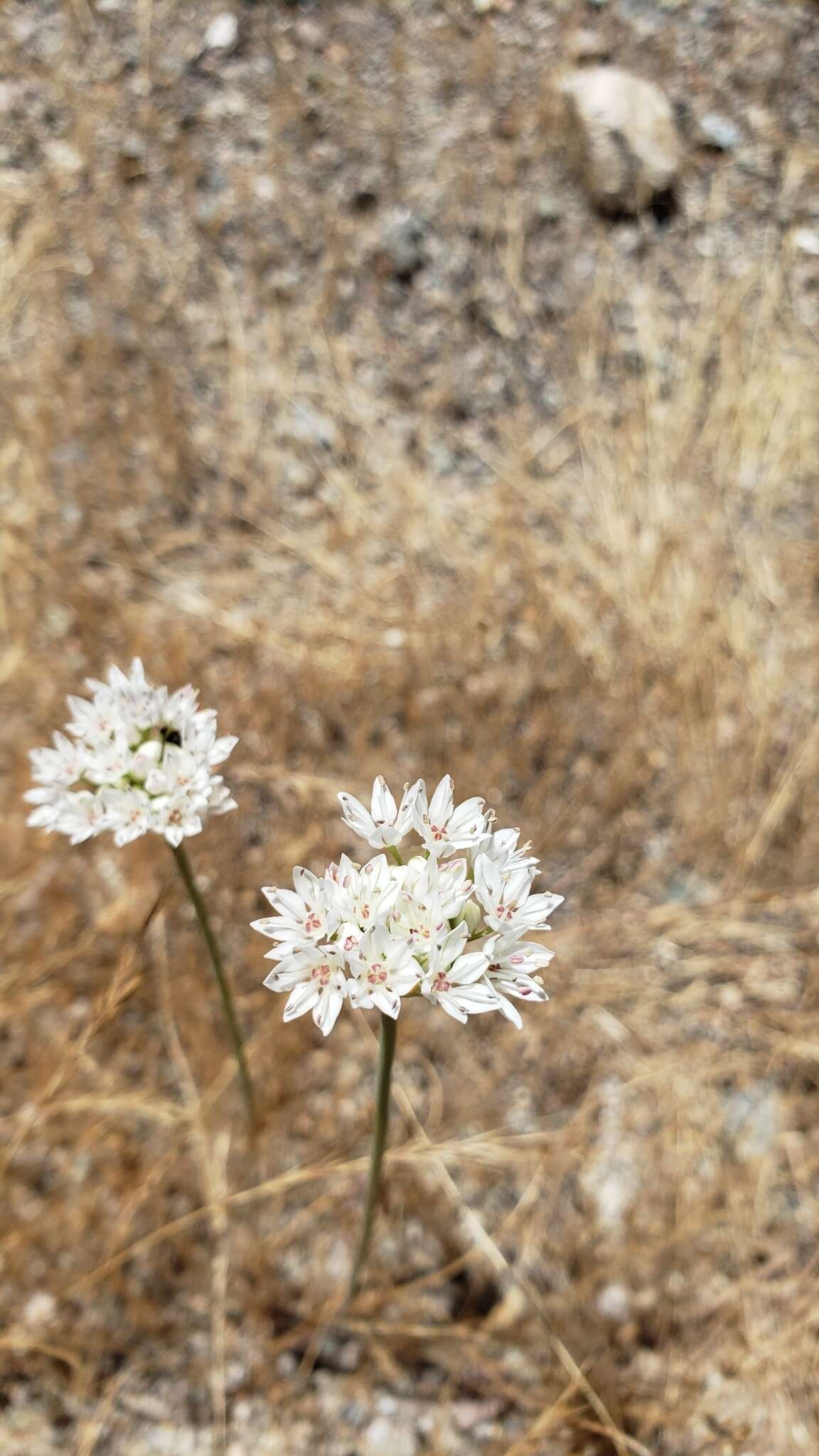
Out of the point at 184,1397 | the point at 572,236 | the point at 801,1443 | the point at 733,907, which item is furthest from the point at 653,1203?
the point at 572,236

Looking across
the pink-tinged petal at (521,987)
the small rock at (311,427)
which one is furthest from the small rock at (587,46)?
the pink-tinged petal at (521,987)

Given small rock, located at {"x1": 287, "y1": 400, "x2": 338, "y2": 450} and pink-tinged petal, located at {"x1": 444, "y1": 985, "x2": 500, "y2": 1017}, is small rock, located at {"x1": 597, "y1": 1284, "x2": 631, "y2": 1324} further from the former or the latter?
small rock, located at {"x1": 287, "y1": 400, "x2": 338, "y2": 450}

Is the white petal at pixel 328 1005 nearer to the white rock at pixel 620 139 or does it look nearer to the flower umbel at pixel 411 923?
the flower umbel at pixel 411 923

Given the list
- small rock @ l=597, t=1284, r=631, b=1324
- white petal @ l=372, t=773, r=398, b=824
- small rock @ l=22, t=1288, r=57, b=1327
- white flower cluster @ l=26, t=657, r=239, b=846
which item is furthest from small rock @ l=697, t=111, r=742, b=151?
small rock @ l=22, t=1288, r=57, b=1327

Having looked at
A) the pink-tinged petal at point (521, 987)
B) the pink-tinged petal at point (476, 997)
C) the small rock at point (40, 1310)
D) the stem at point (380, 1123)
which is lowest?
the small rock at point (40, 1310)

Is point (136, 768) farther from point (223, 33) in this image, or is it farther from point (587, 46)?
point (587, 46)

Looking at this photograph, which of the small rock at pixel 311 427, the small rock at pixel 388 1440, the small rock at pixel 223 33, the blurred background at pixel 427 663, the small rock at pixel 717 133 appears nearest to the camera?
the small rock at pixel 388 1440
